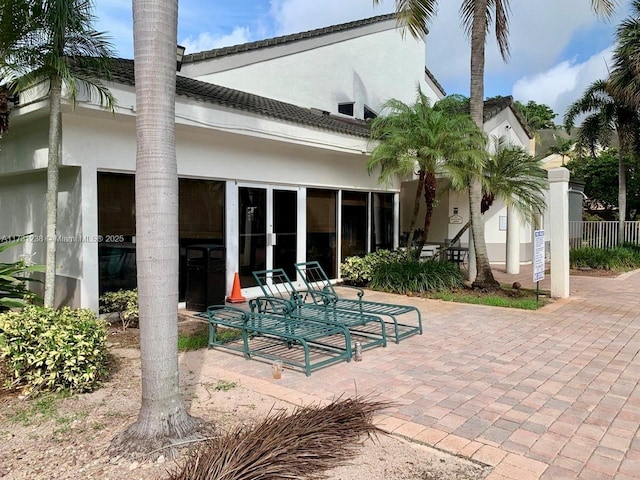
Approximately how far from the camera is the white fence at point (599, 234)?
19562 mm

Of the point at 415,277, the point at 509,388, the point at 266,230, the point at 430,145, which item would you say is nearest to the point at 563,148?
the point at 430,145

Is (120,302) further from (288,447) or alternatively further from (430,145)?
(430,145)

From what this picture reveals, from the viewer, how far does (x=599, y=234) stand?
65.6 ft

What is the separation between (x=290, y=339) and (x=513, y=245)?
35.9 feet

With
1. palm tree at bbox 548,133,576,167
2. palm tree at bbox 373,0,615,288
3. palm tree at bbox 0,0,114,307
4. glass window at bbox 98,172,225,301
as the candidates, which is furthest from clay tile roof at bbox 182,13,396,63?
palm tree at bbox 548,133,576,167

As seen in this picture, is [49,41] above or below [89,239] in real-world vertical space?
above

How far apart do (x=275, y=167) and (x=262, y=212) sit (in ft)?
3.49

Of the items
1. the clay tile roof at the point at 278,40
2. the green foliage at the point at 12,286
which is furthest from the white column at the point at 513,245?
the green foliage at the point at 12,286

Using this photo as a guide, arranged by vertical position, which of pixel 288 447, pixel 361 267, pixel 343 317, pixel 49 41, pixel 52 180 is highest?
pixel 49 41

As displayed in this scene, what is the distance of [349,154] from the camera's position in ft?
39.8

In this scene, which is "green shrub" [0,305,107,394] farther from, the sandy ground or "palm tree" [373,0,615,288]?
"palm tree" [373,0,615,288]

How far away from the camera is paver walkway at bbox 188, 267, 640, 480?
354 cm

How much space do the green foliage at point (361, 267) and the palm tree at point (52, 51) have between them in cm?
737

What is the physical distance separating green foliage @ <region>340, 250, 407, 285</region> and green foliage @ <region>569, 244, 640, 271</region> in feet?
25.3
